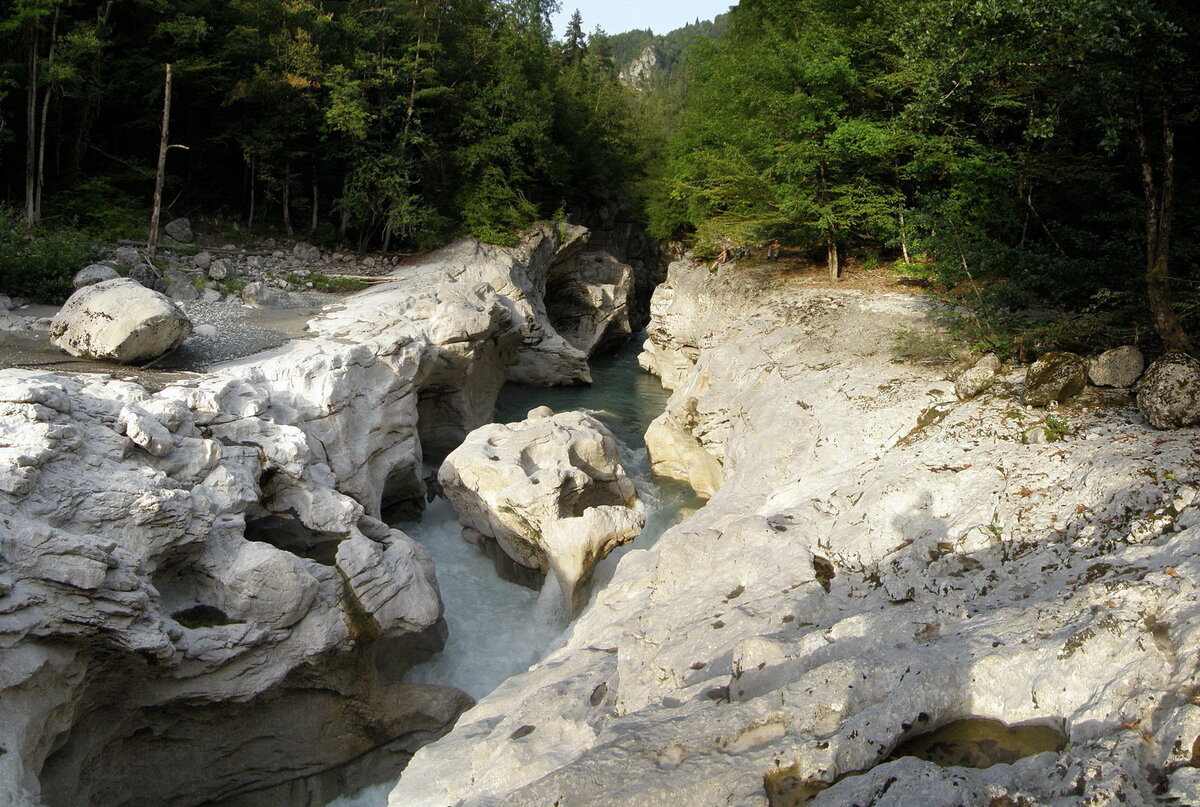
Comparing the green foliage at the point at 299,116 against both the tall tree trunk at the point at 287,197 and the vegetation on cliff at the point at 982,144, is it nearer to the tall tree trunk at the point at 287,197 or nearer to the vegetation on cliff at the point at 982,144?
the tall tree trunk at the point at 287,197

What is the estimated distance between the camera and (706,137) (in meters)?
24.4

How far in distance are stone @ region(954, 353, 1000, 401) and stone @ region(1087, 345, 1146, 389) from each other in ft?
4.08

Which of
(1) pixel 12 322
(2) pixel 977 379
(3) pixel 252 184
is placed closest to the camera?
(2) pixel 977 379

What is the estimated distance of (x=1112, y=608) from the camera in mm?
5219

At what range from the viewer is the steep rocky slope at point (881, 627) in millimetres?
4344

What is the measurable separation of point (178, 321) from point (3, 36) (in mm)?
15278

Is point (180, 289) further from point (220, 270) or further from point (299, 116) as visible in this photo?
point (299, 116)

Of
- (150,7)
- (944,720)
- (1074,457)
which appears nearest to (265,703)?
(944,720)

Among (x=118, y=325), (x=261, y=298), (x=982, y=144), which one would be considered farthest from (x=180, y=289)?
(x=982, y=144)

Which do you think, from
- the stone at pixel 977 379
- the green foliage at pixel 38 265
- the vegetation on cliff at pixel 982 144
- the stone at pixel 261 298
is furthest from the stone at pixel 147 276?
the stone at pixel 977 379

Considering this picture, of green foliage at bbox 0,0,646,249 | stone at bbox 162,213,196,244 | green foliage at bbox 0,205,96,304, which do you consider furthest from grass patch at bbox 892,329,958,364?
stone at bbox 162,213,196,244

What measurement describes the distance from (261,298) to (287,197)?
11.1 metres

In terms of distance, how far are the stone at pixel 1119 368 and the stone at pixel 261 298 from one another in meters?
17.4

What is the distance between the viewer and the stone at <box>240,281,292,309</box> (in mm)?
19469
